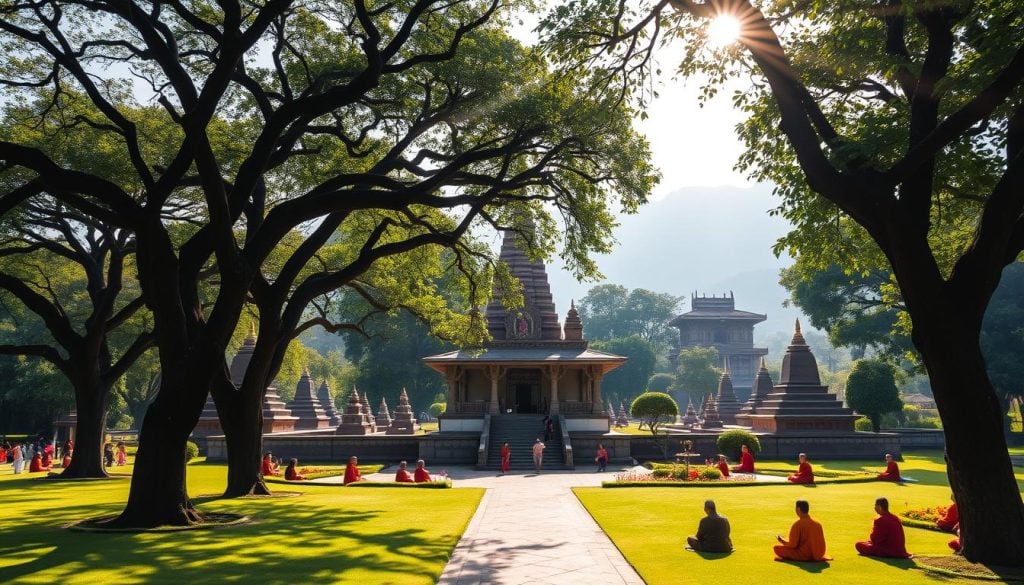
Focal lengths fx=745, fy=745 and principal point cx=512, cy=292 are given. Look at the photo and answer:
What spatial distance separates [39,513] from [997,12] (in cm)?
1938

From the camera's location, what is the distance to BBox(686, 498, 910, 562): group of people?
10.2 metres

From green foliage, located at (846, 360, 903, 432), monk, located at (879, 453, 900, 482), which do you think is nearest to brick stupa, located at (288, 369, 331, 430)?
green foliage, located at (846, 360, 903, 432)

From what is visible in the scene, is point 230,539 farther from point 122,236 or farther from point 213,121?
point 122,236

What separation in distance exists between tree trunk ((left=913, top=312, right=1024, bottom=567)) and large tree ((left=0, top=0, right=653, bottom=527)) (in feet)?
24.2

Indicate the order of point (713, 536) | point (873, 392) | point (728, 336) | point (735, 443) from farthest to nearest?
point (728, 336) < point (873, 392) < point (735, 443) < point (713, 536)

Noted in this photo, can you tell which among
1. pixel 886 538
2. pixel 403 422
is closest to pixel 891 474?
pixel 886 538

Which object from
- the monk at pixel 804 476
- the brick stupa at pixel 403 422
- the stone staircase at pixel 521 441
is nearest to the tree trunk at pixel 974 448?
the monk at pixel 804 476

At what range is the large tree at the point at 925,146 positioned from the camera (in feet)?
31.1

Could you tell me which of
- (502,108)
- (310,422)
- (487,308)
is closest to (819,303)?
(487,308)

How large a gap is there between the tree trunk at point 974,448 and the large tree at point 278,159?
7362 millimetres

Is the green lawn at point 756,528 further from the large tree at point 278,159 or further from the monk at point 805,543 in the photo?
the large tree at point 278,159

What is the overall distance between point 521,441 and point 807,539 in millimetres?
23588

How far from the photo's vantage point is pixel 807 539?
10172 millimetres

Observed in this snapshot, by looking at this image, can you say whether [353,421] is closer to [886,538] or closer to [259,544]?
[259,544]
